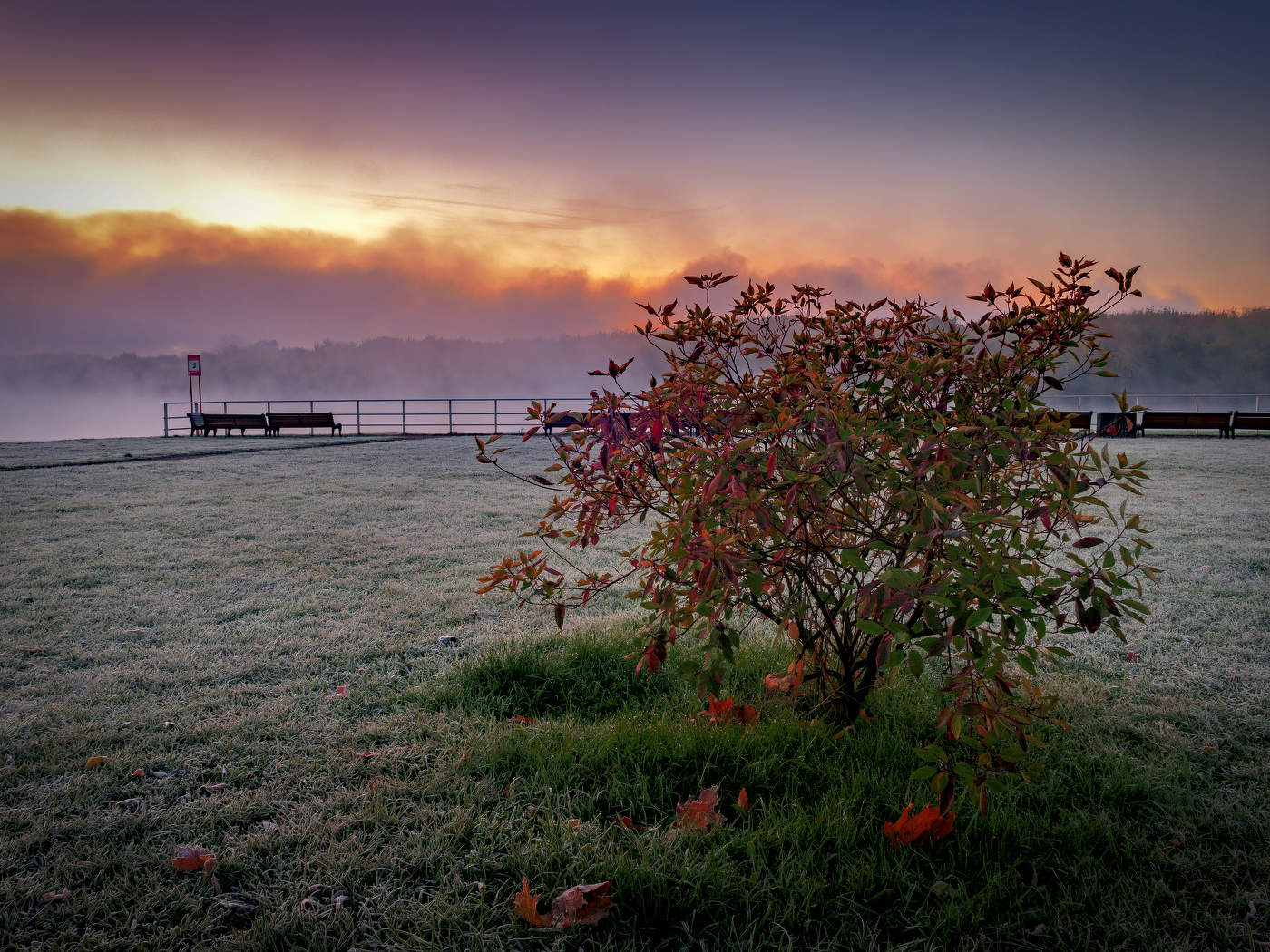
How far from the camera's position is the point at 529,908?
184 cm

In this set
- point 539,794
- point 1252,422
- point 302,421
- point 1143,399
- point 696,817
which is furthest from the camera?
point 1143,399

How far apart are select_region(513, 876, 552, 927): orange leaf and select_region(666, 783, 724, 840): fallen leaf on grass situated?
432mm

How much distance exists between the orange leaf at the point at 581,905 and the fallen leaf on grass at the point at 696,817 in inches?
11.5

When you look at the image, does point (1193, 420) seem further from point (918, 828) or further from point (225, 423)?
point (225, 423)

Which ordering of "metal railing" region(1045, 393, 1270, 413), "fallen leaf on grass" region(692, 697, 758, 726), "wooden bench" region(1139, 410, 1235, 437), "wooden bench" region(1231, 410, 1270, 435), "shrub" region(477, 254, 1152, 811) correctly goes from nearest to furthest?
1. "shrub" region(477, 254, 1152, 811)
2. "fallen leaf on grass" region(692, 697, 758, 726)
3. "wooden bench" region(1231, 410, 1270, 435)
4. "wooden bench" region(1139, 410, 1235, 437)
5. "metal railing" region(1045, 393, 1270, 413)

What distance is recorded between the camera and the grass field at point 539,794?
1.87 meters

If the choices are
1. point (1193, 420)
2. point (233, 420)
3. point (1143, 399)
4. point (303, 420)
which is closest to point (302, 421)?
point (303, 420)

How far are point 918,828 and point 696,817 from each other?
0.66 metres

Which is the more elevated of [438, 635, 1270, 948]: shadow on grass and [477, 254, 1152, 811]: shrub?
[477, 254, 1152, 811]: shrub

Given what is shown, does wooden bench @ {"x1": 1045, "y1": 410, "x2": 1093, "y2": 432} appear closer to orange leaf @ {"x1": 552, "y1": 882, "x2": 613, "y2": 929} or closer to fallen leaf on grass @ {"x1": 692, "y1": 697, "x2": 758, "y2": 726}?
fallen leaf on grass @ {"x1": 692, "y1": 697, "x2": 758, "y2": 726}

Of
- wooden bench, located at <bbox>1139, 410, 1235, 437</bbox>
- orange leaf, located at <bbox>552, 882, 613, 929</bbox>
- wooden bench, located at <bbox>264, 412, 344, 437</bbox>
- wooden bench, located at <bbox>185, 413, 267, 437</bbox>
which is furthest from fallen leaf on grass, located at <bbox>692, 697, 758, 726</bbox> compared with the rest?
wooden bench, located at <bbox>185, 413, 267, 437</bbox>

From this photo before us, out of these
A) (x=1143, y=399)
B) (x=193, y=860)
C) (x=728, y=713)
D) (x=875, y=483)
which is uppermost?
(x=1143, y=399)

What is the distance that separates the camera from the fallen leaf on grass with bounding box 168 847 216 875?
81.5 inches

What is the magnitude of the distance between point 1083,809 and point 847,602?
0.97 meters
